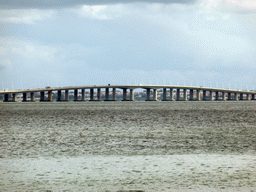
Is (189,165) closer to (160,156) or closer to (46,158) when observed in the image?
(160,156)

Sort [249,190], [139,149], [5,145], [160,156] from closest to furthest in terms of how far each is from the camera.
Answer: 1. [249,190]
2. [160,156]
3. [139,149]
4. [5,145]

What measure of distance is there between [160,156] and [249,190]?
833 centimetres

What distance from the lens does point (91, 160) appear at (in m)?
20.5

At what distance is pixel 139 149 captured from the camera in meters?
24.9

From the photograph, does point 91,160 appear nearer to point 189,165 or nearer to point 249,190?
point 189,165

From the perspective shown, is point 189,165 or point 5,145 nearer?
point 189,165

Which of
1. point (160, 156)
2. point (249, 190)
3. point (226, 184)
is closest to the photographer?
point (249, 190)

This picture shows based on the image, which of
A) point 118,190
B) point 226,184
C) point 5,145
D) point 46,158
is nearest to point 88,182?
point 118,190

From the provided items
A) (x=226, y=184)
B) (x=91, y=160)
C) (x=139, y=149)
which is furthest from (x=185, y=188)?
(x=139, y=149)

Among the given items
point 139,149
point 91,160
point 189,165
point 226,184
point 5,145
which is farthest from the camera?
point 5,145

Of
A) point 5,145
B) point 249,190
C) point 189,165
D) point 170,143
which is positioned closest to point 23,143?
point 5,145

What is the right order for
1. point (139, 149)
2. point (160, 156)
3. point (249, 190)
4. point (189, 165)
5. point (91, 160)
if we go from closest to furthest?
point (249, 190), point (189, 165), point (91, 160), point (160, 156), point (139, 149)

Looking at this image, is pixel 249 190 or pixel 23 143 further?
pixel 23 143

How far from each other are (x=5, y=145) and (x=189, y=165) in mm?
12615
